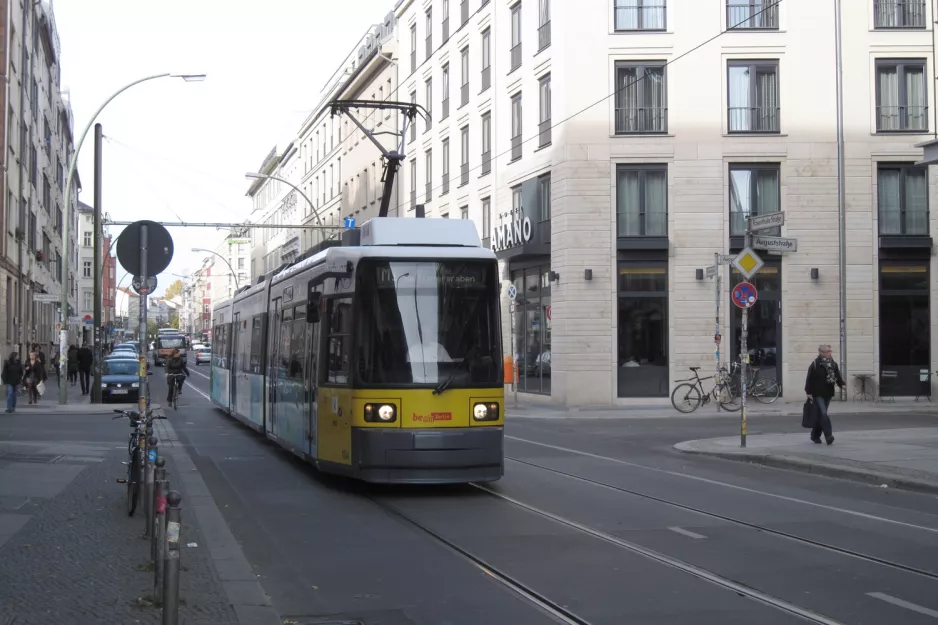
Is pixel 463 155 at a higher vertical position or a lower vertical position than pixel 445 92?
lower

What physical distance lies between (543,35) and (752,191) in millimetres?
8264

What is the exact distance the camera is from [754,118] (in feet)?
106

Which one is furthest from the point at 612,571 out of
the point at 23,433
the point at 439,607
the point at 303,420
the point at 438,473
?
the point at 23,433

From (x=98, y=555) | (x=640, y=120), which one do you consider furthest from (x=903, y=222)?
(x=98, y=555)

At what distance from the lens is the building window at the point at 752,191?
32.1m

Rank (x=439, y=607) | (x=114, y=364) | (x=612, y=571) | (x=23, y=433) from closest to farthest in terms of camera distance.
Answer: (x=439, y=607) < (x=612, y=571) < (x=23, y=433) < (x=114, y=364)

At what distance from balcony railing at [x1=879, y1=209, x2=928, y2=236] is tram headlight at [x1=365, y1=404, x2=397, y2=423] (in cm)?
2433

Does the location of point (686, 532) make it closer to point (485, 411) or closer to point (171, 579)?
point (485, 411)

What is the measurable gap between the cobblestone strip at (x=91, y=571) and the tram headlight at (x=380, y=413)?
226cm

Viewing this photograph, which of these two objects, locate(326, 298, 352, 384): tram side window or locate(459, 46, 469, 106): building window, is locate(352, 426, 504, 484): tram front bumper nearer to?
locate(326, 298, 352, 384): tram side window

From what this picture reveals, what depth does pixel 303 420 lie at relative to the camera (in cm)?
1444

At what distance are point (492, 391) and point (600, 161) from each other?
20.7 meters

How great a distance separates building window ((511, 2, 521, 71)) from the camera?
36.7 m

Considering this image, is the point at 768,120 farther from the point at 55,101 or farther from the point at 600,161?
the point at 55,101
